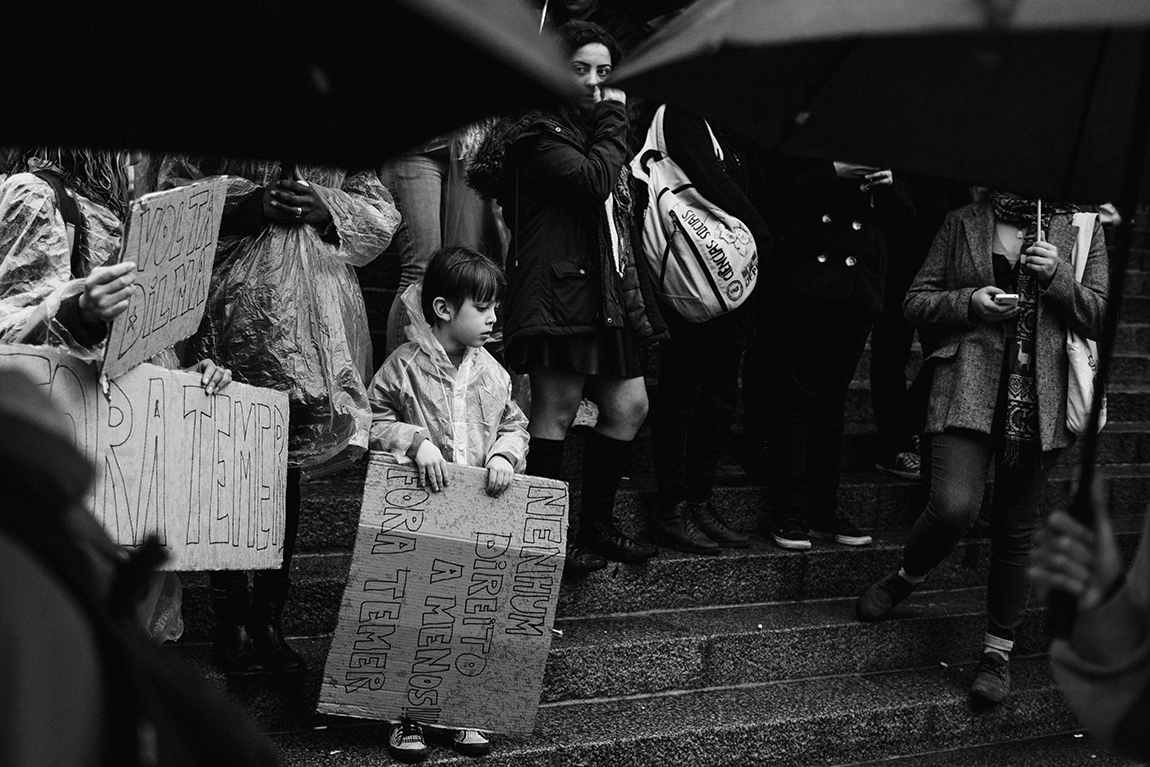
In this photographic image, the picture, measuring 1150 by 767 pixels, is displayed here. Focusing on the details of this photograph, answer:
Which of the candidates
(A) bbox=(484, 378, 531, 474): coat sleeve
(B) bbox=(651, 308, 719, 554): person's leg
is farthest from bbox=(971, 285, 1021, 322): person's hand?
(A) bbox=(484, 378, 531, 474): coat sleeve

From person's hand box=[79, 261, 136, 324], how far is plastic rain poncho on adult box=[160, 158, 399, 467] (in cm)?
86

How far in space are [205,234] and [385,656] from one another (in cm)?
135

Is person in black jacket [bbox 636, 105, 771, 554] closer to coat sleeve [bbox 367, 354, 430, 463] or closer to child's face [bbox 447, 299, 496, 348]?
child's face [bbox 447, 299, 496, 348]

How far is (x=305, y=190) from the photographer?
13.0ft

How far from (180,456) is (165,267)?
470 mm

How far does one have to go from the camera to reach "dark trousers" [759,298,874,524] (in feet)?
18.6

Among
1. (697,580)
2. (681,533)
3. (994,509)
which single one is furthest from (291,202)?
(994,509)

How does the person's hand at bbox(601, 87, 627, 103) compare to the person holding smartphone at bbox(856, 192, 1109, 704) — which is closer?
the person's hand at bbox(601, 87, 627, 103)

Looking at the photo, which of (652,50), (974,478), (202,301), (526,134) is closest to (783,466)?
(974,478)

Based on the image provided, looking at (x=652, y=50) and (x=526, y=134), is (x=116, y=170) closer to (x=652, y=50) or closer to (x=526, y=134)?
(x=526, y=134)

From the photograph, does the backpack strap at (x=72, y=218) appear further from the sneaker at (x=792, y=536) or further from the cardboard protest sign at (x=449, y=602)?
the sneaker at (x=792, y=536)

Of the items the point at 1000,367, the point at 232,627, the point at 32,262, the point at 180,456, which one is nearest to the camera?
the point at 32,262

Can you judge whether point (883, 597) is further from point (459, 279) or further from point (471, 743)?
point (459, 279)

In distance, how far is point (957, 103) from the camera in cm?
242
